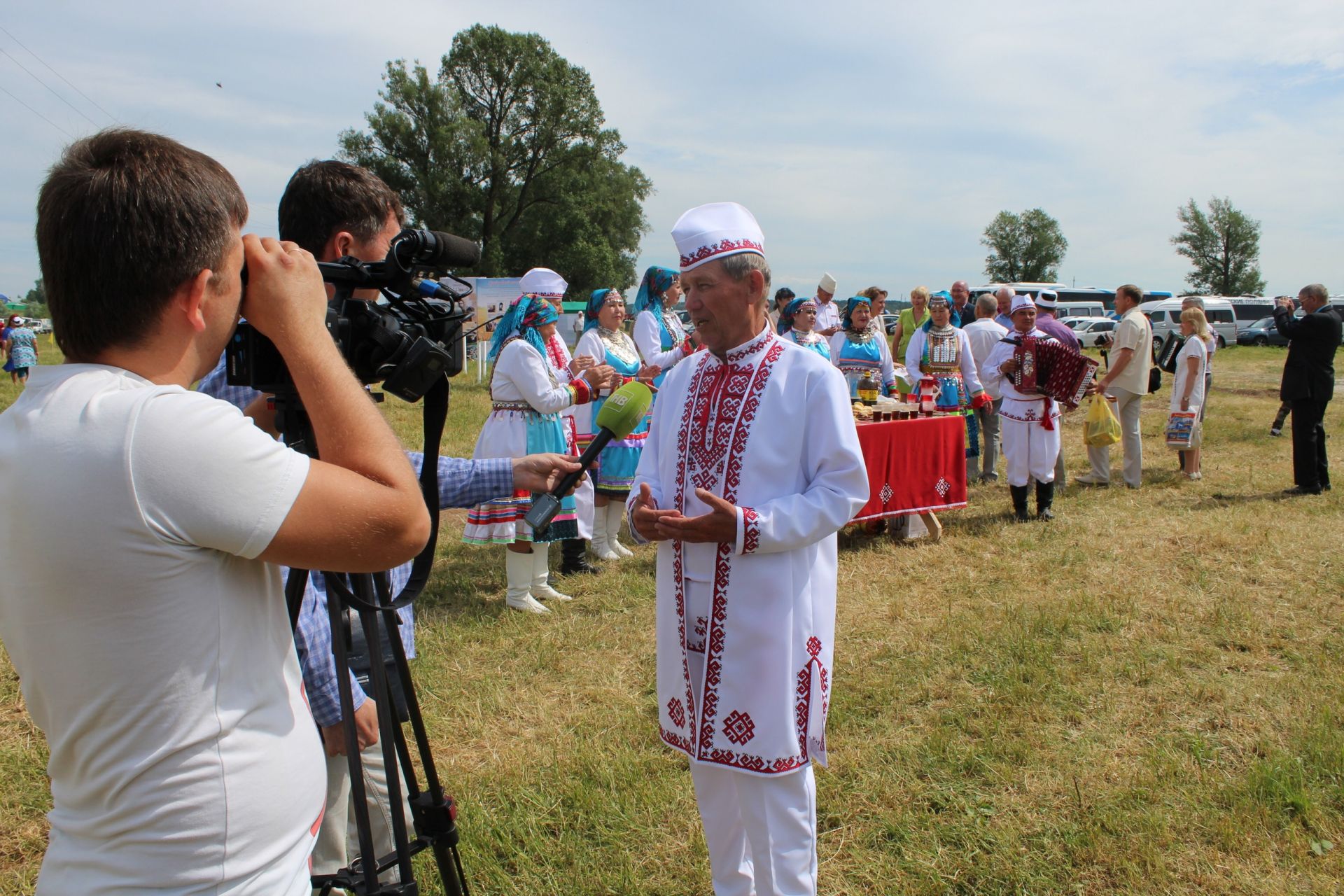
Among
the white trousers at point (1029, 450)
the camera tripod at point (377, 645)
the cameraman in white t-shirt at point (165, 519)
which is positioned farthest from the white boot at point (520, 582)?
the white trousers at point (1029, 450)

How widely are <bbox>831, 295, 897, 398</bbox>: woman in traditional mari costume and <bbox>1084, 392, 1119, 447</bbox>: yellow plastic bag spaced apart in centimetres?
219

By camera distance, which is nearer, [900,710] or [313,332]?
[313,332]

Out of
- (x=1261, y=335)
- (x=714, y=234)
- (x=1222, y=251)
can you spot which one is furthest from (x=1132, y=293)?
(x=1222, y=251)

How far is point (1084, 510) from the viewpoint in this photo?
7930 mm

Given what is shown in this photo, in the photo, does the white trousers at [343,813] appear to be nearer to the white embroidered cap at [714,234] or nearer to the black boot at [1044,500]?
the white embroidered cap at [714,234]

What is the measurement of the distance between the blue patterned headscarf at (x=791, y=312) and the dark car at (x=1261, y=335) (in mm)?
32123

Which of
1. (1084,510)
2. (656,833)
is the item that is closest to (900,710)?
(656,833)

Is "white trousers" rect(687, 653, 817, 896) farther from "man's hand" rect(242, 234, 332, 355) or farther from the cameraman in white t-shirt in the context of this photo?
"man's hand" rect(242, 234, 332, 355)

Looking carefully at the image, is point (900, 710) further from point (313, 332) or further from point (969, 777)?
point (313, 332)

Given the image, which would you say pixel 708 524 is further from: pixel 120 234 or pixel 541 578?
pixel 541 578

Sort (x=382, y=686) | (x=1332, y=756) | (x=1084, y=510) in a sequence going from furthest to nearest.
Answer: (x=1084, y=510)
(x=1332, y=756)
(x=382, y=686)

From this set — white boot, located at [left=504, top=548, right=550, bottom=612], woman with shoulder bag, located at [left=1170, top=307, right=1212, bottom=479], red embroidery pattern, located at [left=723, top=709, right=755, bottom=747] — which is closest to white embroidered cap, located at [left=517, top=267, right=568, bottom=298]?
white boot, located at [left=504, top=548, right=550, bottom=612]

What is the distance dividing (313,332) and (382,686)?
2.31ft

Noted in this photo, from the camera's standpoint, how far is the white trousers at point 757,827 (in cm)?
224
